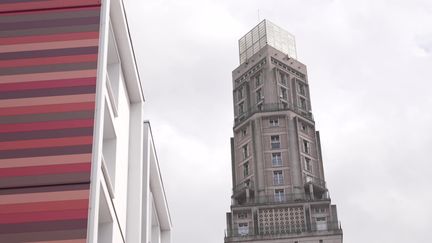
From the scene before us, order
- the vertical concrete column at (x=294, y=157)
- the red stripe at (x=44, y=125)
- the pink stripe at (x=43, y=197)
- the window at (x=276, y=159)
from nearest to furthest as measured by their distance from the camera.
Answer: the pink stripe at (x=43, y=197), the red stripe at (x=44, y=125), the vertical concrete column at (x=294, y=157), the window at (x=276, y=159)

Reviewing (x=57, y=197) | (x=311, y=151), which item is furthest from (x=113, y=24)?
(x=311, y=151)

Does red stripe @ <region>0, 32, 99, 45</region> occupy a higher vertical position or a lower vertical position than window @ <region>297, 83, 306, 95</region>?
lower

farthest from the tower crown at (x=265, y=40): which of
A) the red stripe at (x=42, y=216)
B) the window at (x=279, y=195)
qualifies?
the red stripe at (x=42, y=216)

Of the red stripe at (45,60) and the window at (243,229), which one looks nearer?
the red stripe at (45,60)

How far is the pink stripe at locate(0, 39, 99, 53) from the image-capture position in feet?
73.8

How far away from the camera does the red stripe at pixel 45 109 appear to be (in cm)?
2119

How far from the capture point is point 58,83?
21.8m

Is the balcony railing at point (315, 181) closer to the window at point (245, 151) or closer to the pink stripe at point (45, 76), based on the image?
the window at point (245, 151)

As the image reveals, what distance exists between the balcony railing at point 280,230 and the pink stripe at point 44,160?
80960 millimetres

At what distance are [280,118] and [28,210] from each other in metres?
92.9

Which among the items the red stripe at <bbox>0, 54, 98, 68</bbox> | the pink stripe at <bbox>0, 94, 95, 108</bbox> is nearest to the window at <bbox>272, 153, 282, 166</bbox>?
the red stripe at <bbox>0, 54, 98, 68</bbox>

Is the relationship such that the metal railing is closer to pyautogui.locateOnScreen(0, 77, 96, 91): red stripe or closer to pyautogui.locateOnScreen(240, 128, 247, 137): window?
pyautogui.locateOnScreen(240, 128, 247, 137): window

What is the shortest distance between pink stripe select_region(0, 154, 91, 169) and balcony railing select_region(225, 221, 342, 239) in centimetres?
8096

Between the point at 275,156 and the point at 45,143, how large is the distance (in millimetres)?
88093
